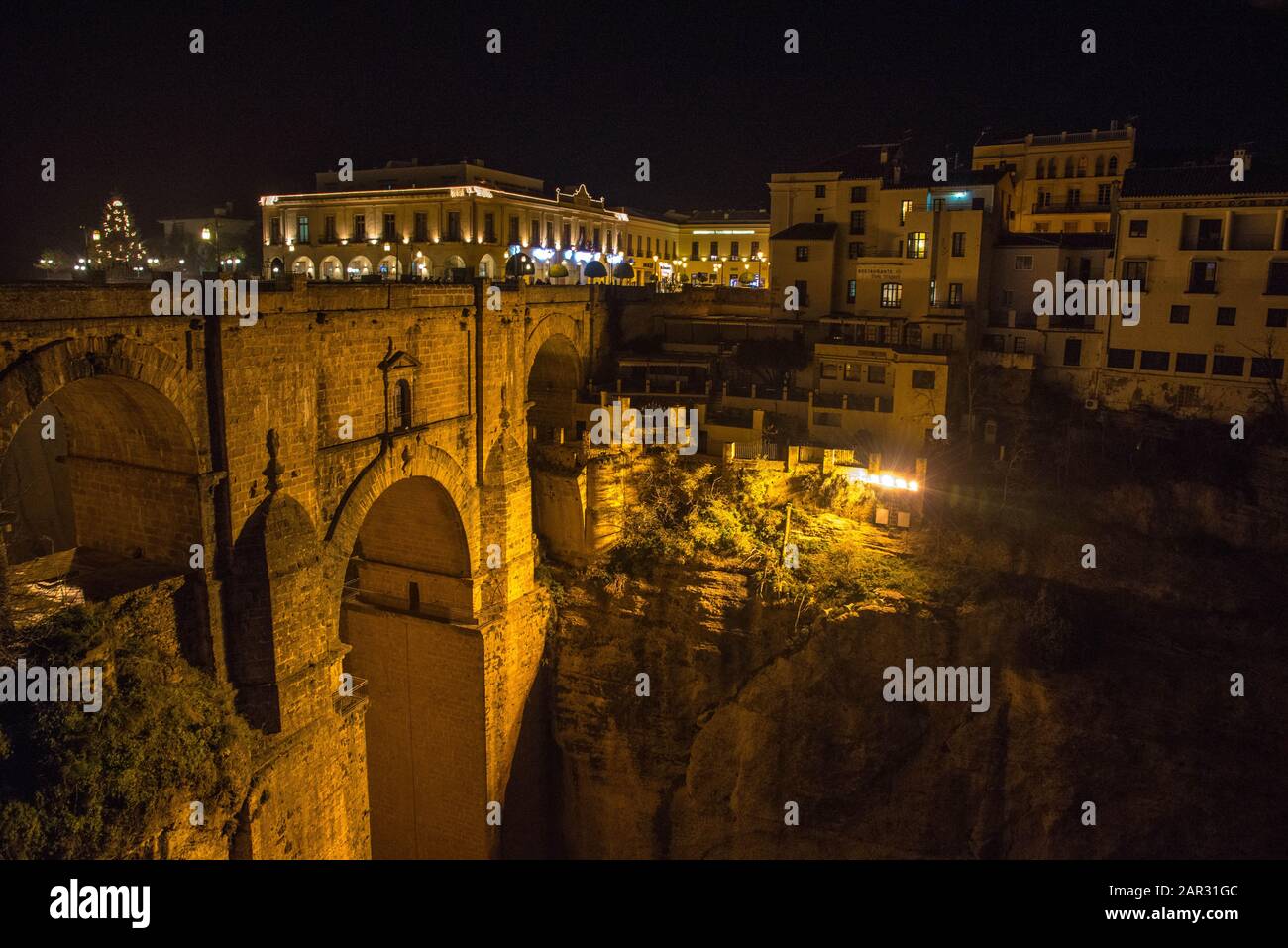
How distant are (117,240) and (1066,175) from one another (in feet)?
160

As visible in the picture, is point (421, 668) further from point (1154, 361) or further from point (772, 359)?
point (1154, 361)

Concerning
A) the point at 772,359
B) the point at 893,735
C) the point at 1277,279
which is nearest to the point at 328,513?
the point at 893,735

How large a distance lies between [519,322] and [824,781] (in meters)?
15.0

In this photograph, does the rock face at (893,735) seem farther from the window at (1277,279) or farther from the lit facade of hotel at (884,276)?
the window at (1277,279)

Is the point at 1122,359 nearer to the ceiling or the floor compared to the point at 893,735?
nearer to the ceiling

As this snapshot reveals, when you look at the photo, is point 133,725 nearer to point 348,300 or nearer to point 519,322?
point 348,300

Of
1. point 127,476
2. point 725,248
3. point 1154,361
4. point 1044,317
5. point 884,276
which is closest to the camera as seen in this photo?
point 127,476

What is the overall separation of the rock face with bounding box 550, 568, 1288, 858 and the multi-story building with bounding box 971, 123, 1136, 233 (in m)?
23.8

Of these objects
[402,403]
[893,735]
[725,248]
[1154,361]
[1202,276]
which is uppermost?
[725,248]

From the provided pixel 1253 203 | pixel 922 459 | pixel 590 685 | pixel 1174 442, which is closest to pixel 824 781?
pixel 590 685

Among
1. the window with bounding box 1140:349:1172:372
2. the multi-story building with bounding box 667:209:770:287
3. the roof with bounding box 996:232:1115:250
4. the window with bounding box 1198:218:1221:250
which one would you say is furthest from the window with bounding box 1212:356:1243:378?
the multi-story building with bounding box 667:209:770:287

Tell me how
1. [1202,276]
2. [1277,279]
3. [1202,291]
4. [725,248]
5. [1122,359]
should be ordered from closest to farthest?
1. [1277,279]
2. [1202,291]
3. [1202,276]
4. [1122,359]
5. [725,248]

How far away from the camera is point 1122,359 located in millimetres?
31016

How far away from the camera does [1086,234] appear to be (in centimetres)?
3381
